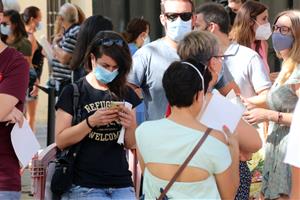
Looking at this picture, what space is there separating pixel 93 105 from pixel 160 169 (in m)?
1.04

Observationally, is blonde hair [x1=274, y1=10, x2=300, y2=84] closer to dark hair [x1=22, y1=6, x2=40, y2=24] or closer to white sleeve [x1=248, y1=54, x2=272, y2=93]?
white sleeve [x1=248, y1=54, x2=272, y2=93]

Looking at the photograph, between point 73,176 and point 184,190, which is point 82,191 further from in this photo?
point 184,190

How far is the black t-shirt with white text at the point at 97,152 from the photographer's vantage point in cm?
454

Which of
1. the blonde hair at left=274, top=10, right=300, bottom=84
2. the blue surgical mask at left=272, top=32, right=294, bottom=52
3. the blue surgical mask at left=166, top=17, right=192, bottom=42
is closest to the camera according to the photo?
the blonde hair at left=274, top=10, right=300, bottom=84

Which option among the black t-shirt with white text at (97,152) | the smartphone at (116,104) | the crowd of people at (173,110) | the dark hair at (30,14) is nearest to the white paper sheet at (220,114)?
the crowd of people at (173,110)

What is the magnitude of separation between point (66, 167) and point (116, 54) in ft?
2.42

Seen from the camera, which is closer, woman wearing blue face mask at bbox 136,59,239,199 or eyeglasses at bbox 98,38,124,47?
A: woman wearing blue face mask at bbox 136,59,239,199

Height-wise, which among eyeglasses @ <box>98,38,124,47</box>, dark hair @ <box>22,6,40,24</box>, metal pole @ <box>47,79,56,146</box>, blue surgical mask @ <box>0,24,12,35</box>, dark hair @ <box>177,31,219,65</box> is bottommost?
metal pole @ <box>47,79,56,146</box>

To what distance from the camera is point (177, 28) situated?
19.0ft

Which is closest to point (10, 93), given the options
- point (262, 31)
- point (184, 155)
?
point (184, 155)

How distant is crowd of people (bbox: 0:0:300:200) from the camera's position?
143 inches

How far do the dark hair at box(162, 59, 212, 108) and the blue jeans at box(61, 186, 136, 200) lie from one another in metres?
1.00

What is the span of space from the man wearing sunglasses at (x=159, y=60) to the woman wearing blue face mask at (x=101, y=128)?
3.05 ft

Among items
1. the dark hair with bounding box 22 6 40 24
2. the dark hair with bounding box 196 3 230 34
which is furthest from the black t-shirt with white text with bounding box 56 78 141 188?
the dark hair with bounding box 22 6 40 24
